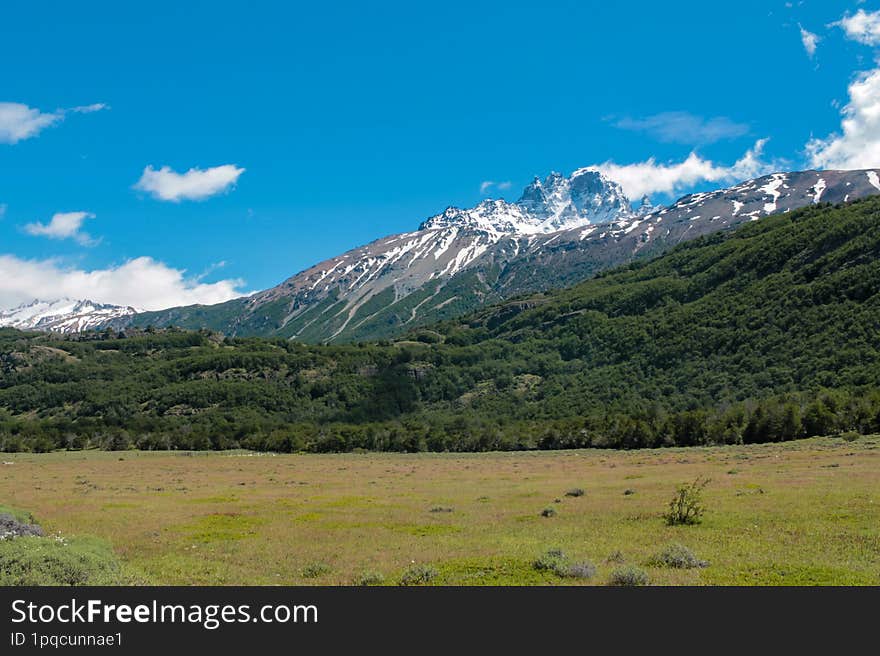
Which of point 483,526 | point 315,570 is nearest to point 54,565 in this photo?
point 315,570

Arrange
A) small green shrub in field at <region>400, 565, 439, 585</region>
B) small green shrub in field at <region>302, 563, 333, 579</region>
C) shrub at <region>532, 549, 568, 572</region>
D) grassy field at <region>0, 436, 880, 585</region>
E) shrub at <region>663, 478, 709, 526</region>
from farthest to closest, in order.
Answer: shrub at <region>663, 478, 709, 526</region>, small green shrub in field at <region>302, 563, 333, 579</region>, grassy field at <region>0, 436, 880, 585</region>, shrub at <region>532, 549, 568, 572</region>, small green shrub in field at <region>400, 565, 439, 585</region>

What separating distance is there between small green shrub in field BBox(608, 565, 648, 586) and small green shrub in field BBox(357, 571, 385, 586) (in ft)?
22.6

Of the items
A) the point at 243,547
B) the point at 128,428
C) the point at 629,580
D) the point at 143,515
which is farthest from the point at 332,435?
A: the point at 629,580

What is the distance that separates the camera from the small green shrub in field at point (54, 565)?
18188 mm

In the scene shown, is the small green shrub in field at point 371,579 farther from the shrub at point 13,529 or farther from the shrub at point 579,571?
the shrub at point 13,529

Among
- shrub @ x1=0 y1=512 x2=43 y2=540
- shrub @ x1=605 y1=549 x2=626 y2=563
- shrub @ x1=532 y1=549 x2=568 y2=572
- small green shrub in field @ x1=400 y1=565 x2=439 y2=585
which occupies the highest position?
shrub @ x1=0 y1=512 x2=43 y2=540

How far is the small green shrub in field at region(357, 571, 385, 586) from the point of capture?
19.5m

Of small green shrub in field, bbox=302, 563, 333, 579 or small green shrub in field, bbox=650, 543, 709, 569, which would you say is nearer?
small green shrub in field, bbox=650, 543, 709, 569

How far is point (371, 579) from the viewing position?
19719mm

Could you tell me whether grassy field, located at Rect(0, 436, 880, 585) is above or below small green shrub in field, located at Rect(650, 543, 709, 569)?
below

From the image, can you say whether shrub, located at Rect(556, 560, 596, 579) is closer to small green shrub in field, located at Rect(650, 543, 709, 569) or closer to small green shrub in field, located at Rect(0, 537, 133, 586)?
small green shrub in field, located at Rect(650, 543, 709, 569)

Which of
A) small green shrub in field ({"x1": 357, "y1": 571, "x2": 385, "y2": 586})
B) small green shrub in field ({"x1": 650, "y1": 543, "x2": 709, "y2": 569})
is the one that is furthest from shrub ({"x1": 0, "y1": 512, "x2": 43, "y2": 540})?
small green shrub in field ({"x1": 650, "y1": 543, "x2": 709, "y2": 569})

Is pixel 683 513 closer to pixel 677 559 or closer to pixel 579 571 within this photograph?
pixel 677 559
